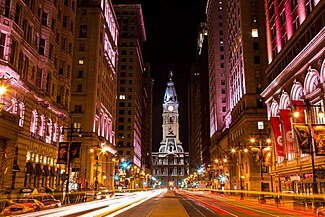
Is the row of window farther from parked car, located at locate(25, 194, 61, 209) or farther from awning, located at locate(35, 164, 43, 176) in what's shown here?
parked car, located at locate(25, 194, 61, 209)

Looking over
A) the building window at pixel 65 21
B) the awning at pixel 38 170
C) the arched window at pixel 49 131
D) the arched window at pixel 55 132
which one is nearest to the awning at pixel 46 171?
the awning at pixel 38 170

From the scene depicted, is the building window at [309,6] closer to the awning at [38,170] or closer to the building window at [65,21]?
the building window at [65,21]

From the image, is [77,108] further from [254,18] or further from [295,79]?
[295,79]

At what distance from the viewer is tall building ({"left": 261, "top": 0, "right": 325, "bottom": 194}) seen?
43562mm

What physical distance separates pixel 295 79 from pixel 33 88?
1384 inches

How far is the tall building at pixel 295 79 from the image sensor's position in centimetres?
4356

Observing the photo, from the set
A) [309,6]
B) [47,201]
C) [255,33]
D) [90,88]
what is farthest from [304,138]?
[90,88]

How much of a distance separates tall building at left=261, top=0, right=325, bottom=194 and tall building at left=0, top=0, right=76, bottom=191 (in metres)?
28.8

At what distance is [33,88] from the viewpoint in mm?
44531

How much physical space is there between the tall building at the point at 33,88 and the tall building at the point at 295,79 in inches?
1132

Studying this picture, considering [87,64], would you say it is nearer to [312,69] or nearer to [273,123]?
[273,123]

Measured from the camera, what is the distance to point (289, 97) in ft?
180

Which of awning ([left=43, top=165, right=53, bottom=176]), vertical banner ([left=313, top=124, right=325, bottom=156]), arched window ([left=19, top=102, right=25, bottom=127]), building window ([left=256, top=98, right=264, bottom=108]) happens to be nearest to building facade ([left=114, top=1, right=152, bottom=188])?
building window ([left=256, top=98, right=264, bottom=108])

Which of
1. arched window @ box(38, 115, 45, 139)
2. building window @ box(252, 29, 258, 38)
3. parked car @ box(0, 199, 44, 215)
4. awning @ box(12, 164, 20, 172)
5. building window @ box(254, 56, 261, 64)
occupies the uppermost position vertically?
building window @ box(252, 29, 258, 38)
